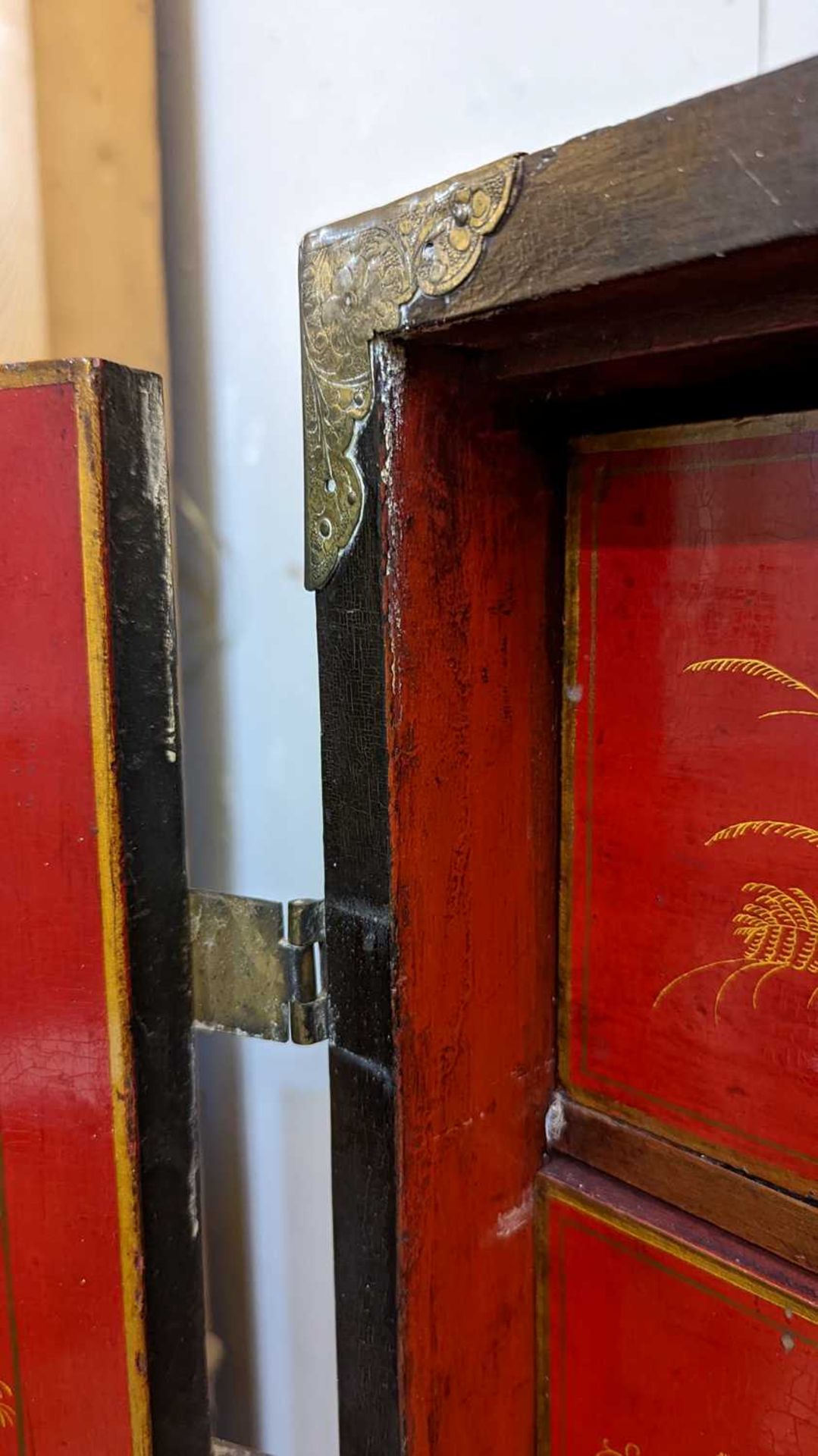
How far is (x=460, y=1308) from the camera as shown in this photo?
653 mm

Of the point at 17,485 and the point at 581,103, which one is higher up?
the point at 581,103

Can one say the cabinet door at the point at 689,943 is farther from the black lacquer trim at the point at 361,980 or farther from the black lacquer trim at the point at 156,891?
the black lacquer trim at the point at 156,891

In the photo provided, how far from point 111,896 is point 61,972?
0.07 m

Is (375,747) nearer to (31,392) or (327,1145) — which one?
(31,392)

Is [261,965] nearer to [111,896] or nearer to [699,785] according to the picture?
[111,896]

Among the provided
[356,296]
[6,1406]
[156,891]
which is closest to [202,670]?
[156,891]

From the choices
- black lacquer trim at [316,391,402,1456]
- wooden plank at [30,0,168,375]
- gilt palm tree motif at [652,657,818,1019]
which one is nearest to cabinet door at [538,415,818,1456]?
gilt palm tree motif at [652,657,818,1019]

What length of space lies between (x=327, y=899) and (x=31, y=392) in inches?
14.0

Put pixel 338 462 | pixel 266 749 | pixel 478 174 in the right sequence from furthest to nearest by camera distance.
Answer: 1. pixel 266 749
2. pixel 338 462
3. pixel 478 174

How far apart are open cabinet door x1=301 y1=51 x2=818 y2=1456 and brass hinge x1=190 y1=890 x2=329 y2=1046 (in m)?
0.04

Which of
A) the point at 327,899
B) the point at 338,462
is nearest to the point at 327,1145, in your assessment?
the point at 327,899

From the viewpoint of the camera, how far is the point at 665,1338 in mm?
639

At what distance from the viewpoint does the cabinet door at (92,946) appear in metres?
0.58

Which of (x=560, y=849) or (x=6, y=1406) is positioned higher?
(x=560, y=849)
